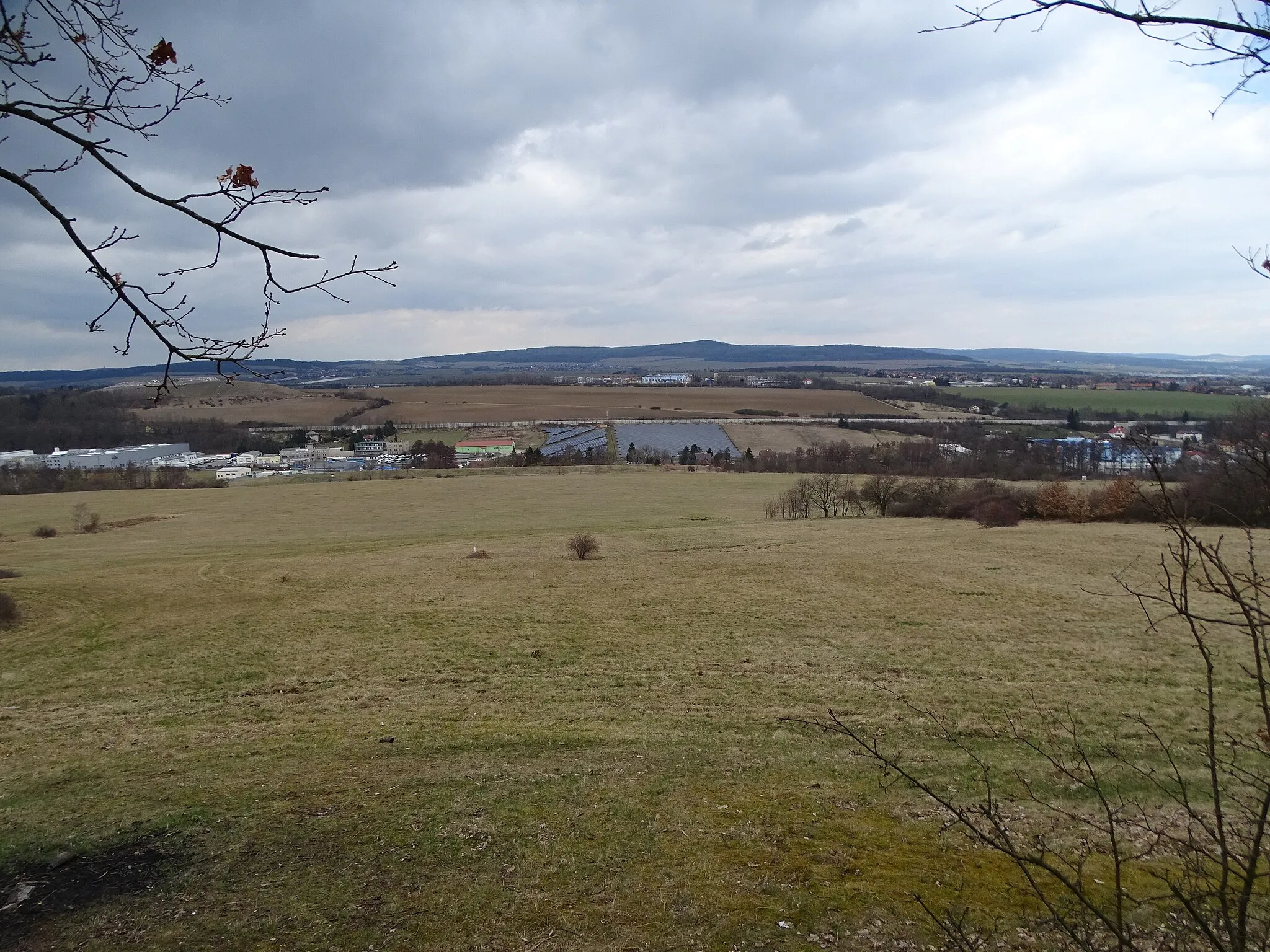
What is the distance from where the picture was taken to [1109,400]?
339 feet

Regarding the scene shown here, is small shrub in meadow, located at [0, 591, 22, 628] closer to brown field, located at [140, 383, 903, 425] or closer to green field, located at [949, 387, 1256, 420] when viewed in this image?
green field, located at [949, 387, 1256, 420]

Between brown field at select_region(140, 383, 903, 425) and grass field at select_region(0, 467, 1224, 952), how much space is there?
77871 millimetres

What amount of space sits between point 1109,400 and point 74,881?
395 feet

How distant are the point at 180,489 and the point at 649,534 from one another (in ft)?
142

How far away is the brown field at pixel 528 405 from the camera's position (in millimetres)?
105938

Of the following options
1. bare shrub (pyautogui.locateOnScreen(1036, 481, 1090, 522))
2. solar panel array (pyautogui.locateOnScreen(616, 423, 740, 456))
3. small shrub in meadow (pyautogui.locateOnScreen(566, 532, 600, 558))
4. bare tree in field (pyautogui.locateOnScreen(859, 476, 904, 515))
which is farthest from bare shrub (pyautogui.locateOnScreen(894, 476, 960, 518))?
solar panel array (pyautogui.locateOnScreen(616, 423, 740, 456))

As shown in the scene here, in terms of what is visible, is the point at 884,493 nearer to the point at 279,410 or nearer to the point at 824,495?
the point at 824,495

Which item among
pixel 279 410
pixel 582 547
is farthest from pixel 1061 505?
pixel 279 410

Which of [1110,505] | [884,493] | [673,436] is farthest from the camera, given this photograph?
[673,436]

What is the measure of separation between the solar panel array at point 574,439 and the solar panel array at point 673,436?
7.29 ft

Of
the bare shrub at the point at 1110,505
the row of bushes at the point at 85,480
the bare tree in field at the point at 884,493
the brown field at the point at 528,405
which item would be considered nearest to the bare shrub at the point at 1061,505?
the bare shrub at the point at 1110,505

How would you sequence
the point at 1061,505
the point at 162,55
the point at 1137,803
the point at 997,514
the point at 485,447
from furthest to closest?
the point at 485,447 < the point at 1061,505 < the point at 997,514 < the point at 1137,803 < the point at 162,55

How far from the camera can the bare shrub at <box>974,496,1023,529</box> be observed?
122 ft

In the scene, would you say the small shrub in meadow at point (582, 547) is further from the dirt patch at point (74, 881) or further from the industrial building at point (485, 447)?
the industrial building at point (485, 447)
